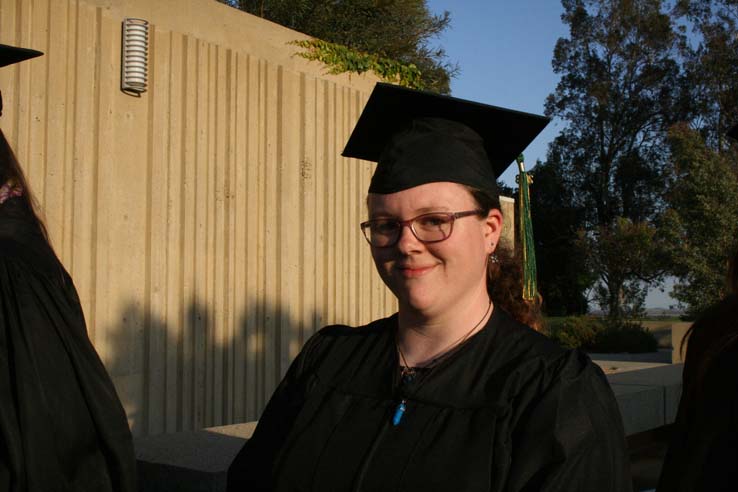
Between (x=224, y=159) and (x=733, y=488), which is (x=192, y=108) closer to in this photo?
(x=224, y=159)

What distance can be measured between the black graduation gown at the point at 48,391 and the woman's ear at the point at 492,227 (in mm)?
1105

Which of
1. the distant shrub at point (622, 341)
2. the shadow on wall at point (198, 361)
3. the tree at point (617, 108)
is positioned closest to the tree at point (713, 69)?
the tree at point (617, 108)

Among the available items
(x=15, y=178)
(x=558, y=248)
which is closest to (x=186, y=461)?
(x=15, y=178)

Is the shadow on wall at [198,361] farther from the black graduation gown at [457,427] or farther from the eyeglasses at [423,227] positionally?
the eyeglasses at [423,227]

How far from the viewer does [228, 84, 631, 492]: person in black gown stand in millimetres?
1688

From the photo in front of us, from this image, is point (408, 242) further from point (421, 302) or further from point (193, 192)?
point (193, 192)

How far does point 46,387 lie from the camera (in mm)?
2006

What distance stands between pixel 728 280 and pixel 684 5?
34936 millimetres

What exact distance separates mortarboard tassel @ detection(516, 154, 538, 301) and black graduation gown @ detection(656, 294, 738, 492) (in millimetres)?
664

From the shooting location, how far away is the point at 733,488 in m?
1.92

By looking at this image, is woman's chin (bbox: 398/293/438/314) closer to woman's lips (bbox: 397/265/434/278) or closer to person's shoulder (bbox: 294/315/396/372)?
woman's lips (bbox: 397/265/434/278)

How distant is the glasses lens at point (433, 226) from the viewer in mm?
1912

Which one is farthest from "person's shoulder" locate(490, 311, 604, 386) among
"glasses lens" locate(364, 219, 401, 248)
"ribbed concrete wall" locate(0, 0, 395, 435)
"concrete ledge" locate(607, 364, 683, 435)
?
"ribbed concrete wall" locate(0, 0, 395, 435)

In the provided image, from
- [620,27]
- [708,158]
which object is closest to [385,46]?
[708,158]
